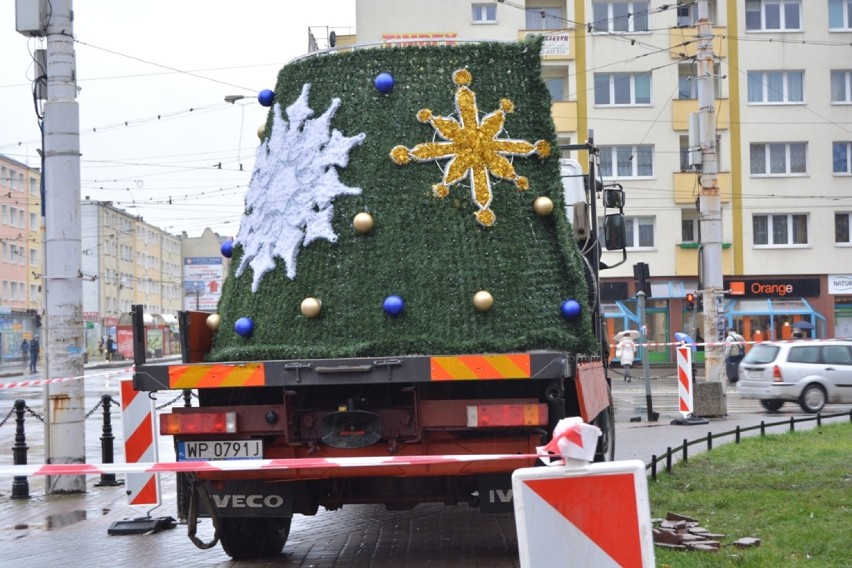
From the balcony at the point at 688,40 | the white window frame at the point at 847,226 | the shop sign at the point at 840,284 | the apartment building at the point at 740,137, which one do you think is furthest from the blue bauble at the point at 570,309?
the white window frame at the point at 847,226

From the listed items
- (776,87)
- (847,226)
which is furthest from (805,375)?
(776,87)

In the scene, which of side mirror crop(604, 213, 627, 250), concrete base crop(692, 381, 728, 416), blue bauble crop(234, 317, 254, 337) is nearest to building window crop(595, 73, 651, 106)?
concrete base crop(692, 381, 728, 416)

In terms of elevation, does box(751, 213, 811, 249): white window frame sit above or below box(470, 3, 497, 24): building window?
below

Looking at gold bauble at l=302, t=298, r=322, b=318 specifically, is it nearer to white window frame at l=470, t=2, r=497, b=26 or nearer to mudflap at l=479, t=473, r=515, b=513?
mudflap at l=479, t=473, r=515, b=513

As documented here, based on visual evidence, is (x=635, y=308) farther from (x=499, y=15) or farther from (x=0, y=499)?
(x=0, y=499)

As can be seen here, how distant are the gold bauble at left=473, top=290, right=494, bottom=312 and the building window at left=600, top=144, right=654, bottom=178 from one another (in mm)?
41074

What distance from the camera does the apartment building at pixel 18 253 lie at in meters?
70.5

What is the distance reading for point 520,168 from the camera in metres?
8.32

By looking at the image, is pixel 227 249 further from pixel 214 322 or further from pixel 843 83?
pixel 843 83

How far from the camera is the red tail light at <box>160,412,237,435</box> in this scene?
7539 mm

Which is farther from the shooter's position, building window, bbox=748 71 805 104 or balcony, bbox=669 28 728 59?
building window, bbox=748 71 805 104

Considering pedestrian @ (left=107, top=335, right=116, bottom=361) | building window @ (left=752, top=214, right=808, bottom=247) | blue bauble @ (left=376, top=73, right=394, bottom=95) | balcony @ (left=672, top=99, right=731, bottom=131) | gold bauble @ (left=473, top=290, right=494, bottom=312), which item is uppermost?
balcony @ (left=672, top=99, right=731, bottom=131)

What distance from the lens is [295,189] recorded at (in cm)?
846

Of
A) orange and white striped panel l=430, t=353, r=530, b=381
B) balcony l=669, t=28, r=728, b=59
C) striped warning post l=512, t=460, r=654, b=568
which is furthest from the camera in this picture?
balcony l=669, t=28, r=728, b=59
